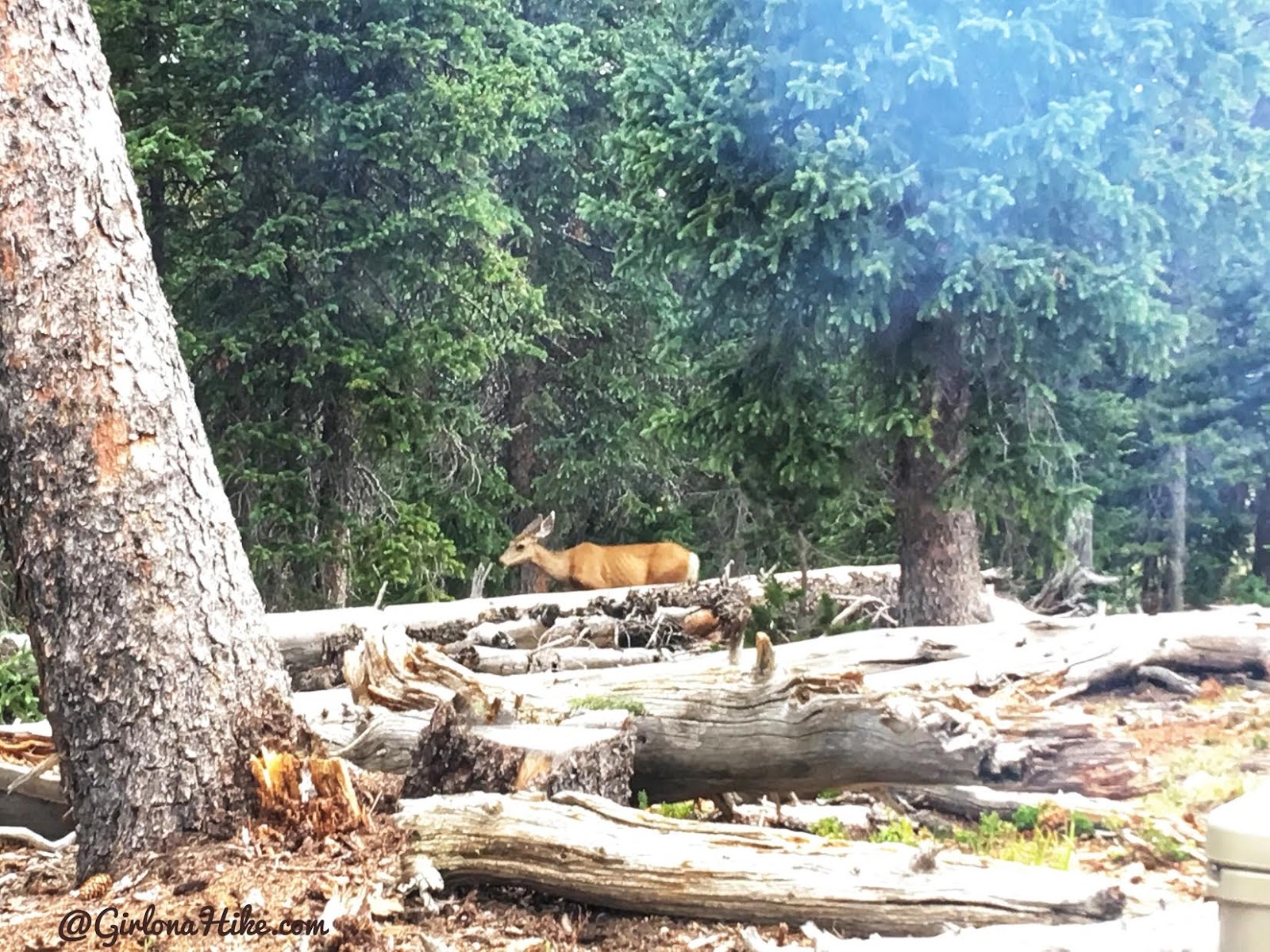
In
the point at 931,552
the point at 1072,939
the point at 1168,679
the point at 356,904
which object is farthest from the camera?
the point at 931,552

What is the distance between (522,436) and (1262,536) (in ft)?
29.6

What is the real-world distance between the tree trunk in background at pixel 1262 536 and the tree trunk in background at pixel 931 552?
289 cm

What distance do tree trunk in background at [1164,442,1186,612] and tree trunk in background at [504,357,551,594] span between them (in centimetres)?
719

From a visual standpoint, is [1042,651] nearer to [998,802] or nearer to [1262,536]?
[998,802]

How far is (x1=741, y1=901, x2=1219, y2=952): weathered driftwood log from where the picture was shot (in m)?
2.65

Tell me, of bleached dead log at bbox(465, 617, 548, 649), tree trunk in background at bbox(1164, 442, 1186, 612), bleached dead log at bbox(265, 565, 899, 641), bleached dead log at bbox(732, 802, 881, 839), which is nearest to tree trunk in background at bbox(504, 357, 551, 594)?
bleached dead log at bbox(265, 565, 899, 641)

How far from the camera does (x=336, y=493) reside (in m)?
11.3

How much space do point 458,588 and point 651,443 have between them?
3.86m

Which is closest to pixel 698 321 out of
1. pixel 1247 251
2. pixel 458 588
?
pixel 1247 251

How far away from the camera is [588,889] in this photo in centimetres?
363

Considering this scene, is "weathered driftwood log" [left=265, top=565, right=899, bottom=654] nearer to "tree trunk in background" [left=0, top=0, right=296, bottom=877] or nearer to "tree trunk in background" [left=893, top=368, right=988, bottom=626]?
"tree trunk in background" [left=893, top=368, right=988, bottom=626]

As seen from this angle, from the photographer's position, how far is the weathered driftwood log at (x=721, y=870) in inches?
125

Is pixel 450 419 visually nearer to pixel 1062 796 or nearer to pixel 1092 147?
pixel 1092 147

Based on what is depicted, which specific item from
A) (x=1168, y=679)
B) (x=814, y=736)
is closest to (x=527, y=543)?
(x=1168, y=679)
